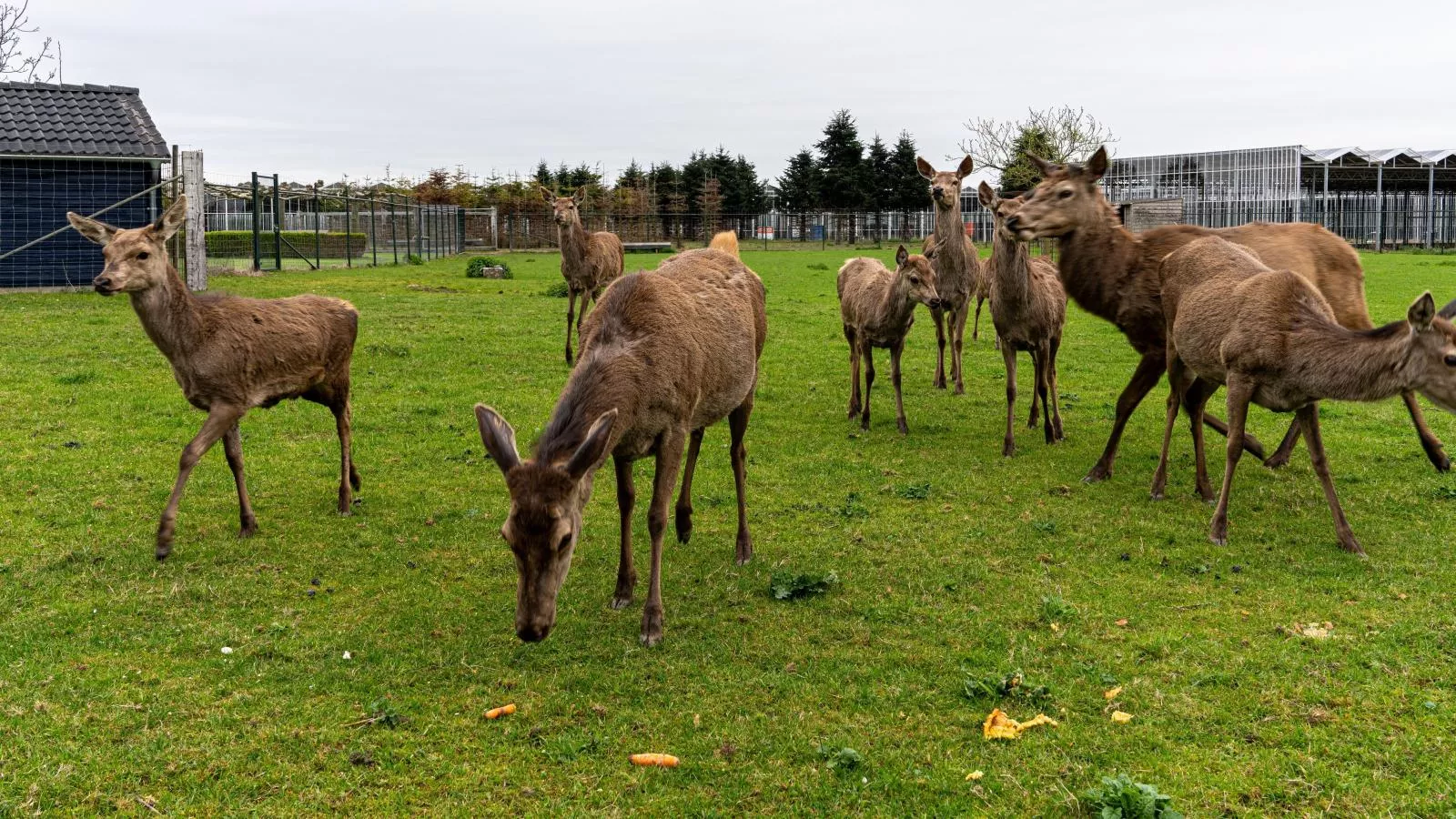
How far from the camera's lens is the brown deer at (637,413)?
4.56 metres

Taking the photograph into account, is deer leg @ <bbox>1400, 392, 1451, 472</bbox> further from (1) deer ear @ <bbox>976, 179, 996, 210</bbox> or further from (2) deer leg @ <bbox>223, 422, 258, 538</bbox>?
(2) deer leg @ <bbox>223, 422, 258, 538</bbox>

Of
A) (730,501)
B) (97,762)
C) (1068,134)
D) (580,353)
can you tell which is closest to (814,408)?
(730,501)

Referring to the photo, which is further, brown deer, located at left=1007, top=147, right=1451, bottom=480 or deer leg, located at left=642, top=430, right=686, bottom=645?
brown deer, located at left=1007, top=147, right=1451, bottom=480

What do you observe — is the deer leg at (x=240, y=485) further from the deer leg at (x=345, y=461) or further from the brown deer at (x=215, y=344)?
the deer leg at (x=345, y=461)

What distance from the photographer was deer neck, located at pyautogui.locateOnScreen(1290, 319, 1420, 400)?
637 cm

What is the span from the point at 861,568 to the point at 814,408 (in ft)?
18.0

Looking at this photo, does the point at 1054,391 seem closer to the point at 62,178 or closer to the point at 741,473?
the point at 741,473

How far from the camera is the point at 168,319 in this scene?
23.4 ft

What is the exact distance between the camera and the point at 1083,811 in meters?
3.84

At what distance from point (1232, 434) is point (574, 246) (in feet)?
35.5

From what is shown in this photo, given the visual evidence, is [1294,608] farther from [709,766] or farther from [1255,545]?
[709,766]

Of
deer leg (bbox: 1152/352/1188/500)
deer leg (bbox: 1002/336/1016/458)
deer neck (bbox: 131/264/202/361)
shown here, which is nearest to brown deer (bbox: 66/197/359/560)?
deer neck (bbox: 131/264/202/361)

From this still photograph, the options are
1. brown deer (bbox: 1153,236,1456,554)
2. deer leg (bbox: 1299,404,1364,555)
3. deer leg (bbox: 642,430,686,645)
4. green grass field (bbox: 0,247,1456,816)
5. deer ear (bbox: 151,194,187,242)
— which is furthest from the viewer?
deer ear (bbox: 151,194,187,242)

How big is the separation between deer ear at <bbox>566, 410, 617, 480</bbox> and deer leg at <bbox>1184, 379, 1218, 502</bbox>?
218 inches
